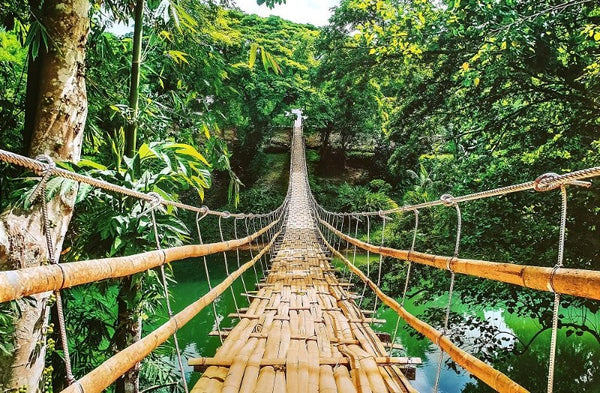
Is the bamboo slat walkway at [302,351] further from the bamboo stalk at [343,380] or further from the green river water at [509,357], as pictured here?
the green river water at [509,357]

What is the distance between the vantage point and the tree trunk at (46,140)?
4.59 feet

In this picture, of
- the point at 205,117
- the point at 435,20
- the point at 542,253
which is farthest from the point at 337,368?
the point at 435,20

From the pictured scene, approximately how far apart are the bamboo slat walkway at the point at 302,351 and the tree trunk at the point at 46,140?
24.2 inches

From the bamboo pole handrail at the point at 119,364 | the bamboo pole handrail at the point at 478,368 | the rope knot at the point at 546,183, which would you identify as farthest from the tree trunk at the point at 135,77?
the rope knot at the point at 546,183

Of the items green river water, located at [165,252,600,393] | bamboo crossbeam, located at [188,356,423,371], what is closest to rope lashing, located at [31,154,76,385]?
bamboo crossbeam, located at [188,356,423,371]

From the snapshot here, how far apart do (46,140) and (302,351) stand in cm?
140

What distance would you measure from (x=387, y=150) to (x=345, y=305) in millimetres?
14309

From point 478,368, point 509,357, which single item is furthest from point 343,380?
point 509,357

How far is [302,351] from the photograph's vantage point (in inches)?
65.1

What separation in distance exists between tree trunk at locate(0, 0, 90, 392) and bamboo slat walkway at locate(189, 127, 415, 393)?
614mm

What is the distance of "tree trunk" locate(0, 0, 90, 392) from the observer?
1400mm

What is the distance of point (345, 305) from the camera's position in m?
2.54

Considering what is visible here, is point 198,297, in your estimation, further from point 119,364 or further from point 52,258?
point 52,258

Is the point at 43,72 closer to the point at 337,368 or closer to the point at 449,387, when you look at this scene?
the point at 337,368
